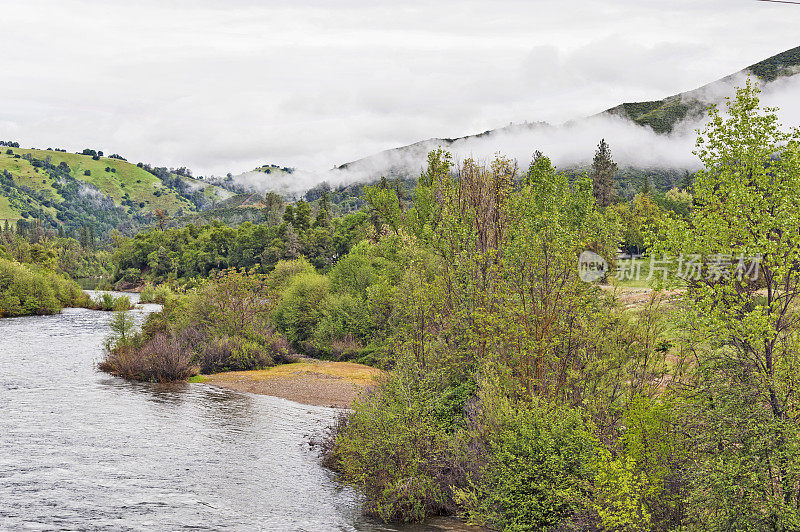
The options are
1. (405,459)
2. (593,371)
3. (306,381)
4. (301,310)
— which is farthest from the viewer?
(301,310)

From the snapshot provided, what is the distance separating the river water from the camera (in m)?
19.3

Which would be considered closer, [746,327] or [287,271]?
[746,327]

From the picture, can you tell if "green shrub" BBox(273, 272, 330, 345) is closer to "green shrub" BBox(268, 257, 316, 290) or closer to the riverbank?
the riverbank

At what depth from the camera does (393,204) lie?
81250mm

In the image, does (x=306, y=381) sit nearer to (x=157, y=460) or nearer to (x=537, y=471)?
(x=157, y=460)

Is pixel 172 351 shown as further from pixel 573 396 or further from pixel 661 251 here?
pixel 661 251

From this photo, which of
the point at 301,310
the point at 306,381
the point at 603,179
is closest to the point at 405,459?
the point at 306,381

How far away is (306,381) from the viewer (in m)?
43.6

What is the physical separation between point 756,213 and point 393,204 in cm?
6787

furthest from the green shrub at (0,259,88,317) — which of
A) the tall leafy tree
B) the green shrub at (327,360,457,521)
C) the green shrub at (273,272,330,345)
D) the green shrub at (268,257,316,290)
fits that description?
the tall leafy tree

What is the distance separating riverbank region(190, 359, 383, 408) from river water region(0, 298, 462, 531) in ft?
5.54

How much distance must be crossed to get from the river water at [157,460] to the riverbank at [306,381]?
5.54ft

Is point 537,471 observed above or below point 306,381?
above

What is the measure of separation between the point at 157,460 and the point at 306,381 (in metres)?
19.1
